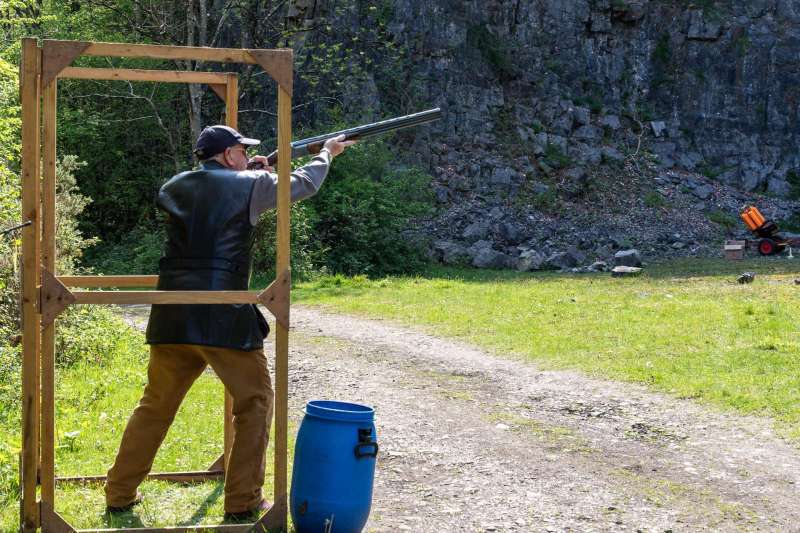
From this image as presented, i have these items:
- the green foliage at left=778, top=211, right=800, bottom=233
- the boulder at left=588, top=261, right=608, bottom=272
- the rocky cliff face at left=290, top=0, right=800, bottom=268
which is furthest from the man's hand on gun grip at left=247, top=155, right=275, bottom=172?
the green foliage at left=778, top=211, right=800, bottom=233

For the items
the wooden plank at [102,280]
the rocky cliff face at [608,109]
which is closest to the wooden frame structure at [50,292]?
the wooden plank at [102,280]

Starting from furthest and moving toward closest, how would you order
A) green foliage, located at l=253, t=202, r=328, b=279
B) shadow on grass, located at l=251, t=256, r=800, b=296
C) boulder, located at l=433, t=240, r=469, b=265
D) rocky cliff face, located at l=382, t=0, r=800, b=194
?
rocky cliff face, located at l=382, t=0, r=800, b=194 < boulder, located at l=433, t=240, r=469, b=265 < green foliage, located at l=253, t=202, r=328, b=279 < shadow on grass, located at l=251, t=256, r=800, b=296

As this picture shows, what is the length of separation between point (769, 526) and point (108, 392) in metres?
6.58

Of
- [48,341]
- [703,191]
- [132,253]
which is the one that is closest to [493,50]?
[703,191]

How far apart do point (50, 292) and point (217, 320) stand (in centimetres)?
94

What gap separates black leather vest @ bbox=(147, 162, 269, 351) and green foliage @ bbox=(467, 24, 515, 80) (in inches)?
1345

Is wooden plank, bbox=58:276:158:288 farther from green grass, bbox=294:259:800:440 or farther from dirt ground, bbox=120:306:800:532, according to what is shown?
green grass, bbox=294:259:800:440

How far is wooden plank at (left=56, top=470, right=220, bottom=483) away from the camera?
6.48 m

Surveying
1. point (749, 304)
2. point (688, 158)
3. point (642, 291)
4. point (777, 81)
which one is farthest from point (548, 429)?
point (777, 81)

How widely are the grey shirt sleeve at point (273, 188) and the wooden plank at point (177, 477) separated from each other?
2.19 meters

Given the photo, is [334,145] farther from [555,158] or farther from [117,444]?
[555,158]

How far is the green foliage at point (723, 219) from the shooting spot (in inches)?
1372

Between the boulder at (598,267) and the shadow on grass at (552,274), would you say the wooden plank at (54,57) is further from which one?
the boulder at (598,267)

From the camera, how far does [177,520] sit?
5.78m
